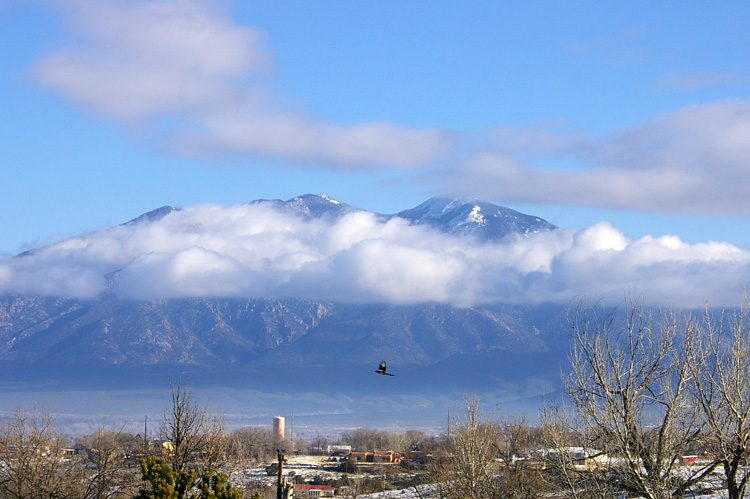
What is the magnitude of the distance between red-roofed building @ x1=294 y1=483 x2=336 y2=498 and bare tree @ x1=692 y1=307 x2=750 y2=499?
54.6m

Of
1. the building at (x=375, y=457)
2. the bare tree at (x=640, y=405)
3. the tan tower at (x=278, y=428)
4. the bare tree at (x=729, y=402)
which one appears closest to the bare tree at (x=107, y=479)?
the bare tree at (x=640, y=405)

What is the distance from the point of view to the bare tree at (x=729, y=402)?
68.1 feet

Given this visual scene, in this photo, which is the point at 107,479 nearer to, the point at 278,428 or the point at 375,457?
the point at 375,457

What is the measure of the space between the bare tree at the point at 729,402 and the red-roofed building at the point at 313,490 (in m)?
54.6

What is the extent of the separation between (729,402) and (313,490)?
195 feet

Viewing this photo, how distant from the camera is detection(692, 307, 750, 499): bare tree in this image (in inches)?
818

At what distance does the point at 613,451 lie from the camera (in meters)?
22.8

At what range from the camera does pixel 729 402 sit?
21188 millimetres

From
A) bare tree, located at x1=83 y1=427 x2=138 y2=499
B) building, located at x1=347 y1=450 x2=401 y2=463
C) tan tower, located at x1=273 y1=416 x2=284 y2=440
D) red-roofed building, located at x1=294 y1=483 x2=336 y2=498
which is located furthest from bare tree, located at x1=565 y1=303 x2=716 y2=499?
tan tower, located at x1=273 y1=416 x2=284 y2=440

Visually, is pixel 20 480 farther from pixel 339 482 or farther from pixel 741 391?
pixel 339 482

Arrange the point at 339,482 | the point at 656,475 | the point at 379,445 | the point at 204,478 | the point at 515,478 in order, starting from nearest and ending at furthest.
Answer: the point at 656,475 → the point at 204,478 → the point at 515,478 → the point at 339,482 → the point at 379,445

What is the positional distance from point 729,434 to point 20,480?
96.0ft

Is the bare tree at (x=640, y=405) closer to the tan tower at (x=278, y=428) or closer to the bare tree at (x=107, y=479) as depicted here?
the bare tree at (x=107, y=479)

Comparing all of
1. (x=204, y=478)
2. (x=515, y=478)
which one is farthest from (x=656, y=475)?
(x=515, y=478)
